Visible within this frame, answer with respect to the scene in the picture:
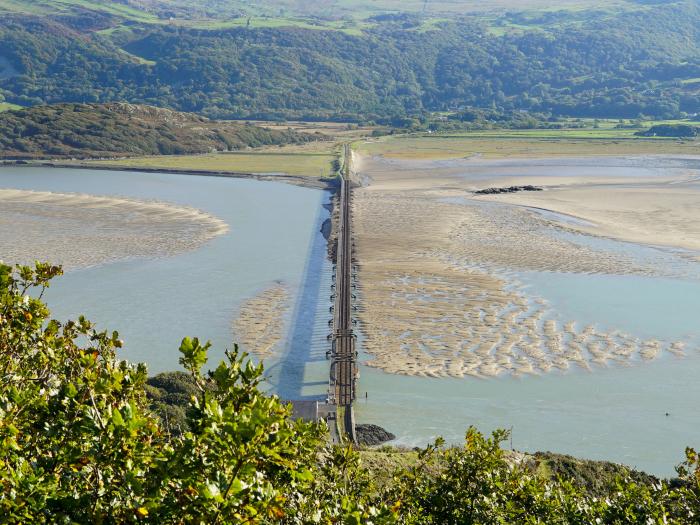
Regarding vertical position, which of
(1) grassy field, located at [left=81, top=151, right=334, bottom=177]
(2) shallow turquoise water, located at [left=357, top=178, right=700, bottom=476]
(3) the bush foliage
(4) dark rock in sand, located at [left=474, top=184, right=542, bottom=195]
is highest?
(3) the bush foliage

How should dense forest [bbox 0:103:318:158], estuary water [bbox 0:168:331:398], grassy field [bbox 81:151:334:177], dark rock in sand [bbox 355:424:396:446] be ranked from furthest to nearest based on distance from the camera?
dense forest [bbox 0:103:318:158] < grassy field [bbox 81:151:334:177] < estuary water [bbox 0:168:331:398] < dark rock in sand [bbox 355:424:396:446]

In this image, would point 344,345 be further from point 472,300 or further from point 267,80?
point 267,80

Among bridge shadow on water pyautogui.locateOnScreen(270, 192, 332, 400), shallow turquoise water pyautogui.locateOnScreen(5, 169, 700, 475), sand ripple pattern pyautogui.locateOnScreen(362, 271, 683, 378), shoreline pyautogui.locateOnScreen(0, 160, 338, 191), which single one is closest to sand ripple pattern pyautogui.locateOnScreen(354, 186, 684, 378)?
sand ripple pattern pyautogui.locateOnScreen(362, 271, 683, 378)

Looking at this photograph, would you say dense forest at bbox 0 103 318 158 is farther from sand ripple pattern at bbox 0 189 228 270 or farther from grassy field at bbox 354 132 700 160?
sand ripple pattern at bbox 0 189 228 270

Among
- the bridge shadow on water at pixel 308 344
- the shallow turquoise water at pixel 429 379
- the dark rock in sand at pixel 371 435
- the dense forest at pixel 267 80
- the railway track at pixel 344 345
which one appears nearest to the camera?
the dark rock in sand at pixel 371 435

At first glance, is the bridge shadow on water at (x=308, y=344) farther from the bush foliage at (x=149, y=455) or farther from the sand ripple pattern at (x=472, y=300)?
the bush foliage at (x=149, y=455)

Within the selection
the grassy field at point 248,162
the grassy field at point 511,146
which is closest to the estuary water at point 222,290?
the grassy field at point 248,162

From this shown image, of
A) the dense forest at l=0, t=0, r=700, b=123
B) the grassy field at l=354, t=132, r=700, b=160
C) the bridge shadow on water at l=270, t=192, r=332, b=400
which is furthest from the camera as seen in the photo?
the dense forest at l=0, t=0, r=700, b=123
